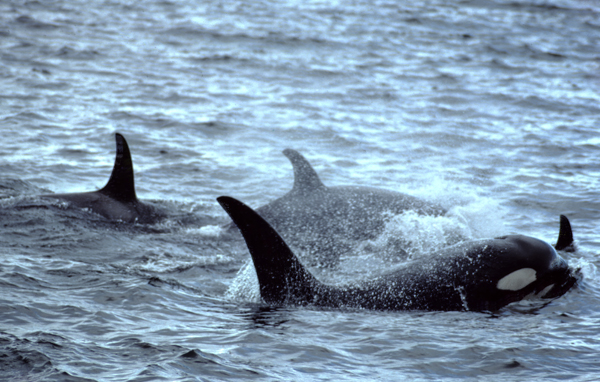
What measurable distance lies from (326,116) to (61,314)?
475 inches

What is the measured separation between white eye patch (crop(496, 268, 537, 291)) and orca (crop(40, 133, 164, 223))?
5.38 meters

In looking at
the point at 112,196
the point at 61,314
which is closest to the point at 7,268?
the point at 61,314

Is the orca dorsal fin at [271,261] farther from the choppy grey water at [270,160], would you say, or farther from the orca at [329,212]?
the orca at [329,212]

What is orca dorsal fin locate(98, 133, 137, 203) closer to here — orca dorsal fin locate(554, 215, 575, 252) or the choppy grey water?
the choppy grey water

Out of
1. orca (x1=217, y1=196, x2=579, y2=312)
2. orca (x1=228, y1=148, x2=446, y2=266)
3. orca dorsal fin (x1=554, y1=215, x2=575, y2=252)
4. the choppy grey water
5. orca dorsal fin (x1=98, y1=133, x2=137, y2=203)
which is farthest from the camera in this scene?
orca dorsal fin (x1=98, y1=133, x2=137, y2=203)

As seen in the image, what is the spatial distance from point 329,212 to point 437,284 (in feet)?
10.6

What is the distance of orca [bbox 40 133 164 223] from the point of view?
10.2 metres

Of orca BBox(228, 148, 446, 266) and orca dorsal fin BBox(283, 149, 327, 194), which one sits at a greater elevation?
orca dorsal fin BBox(283, 149, 327, 194)

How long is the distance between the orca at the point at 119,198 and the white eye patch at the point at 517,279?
212 inches

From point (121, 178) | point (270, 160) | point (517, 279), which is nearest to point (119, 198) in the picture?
point (121, 178)

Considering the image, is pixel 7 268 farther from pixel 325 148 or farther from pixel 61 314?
pixel 325 148

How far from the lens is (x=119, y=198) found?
34.4 ft

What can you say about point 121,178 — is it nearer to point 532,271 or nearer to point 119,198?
point 119,198

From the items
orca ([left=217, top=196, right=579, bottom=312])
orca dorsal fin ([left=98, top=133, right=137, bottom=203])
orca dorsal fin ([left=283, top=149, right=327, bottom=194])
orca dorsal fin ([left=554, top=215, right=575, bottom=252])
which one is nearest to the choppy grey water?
orca ([left=217, top=196, right=579, bottom=312])
